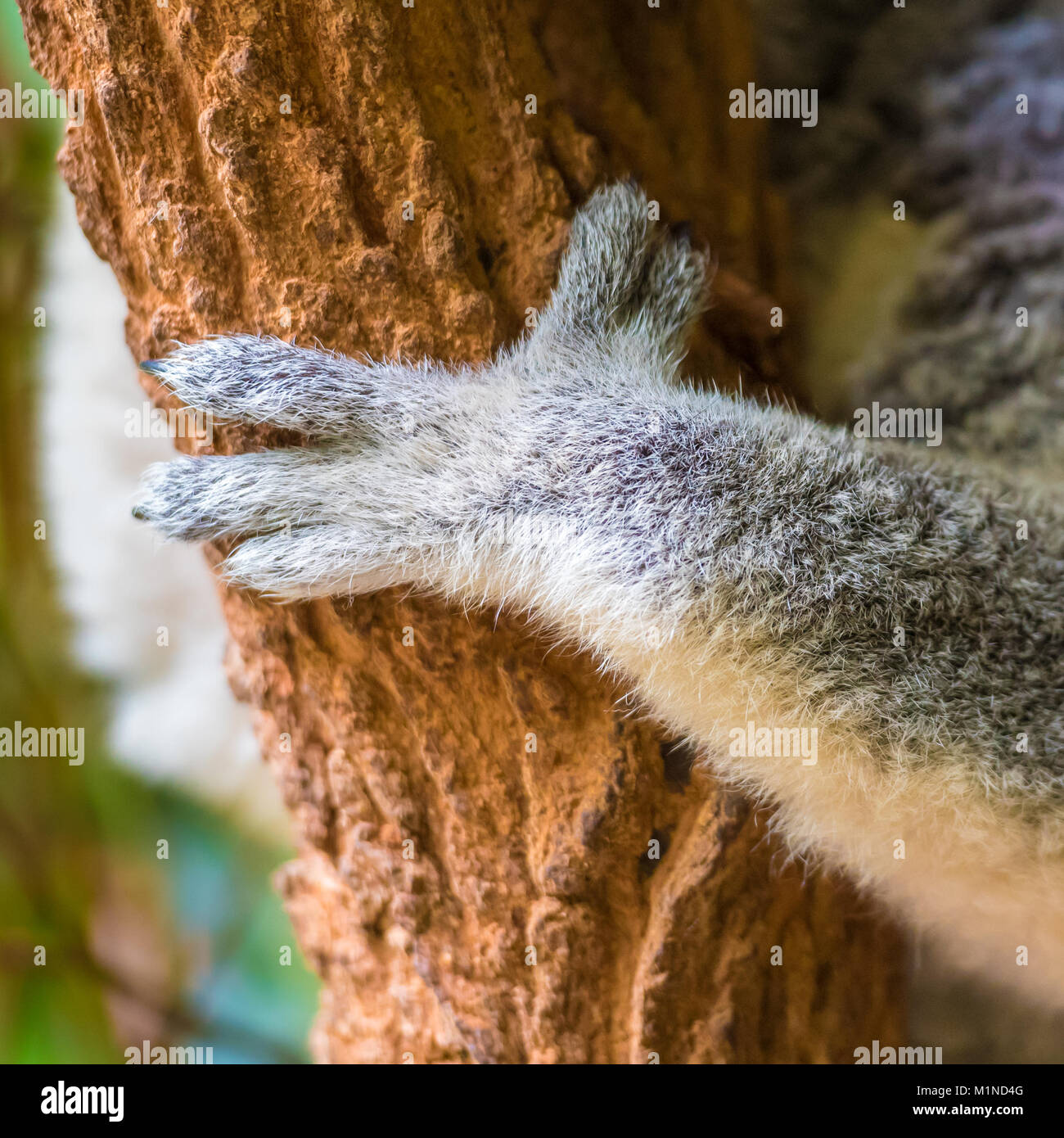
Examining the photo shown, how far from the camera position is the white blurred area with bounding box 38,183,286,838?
171cm

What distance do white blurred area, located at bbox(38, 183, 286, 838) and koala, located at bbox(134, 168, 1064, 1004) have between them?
76cm

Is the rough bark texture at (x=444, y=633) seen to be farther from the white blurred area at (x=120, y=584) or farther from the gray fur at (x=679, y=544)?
the white blurred area at (x=120, y=584)

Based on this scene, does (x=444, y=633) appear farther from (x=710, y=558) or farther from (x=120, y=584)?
→ (x=120, y=584)

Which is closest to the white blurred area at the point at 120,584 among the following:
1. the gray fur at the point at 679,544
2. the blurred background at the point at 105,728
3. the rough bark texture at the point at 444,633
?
the blurred background at the point at 105,728

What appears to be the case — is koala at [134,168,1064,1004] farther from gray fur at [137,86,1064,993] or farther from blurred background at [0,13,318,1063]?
blurred background at [0,13,318,1063]

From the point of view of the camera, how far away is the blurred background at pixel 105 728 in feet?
5.35

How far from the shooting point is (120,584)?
1.80m

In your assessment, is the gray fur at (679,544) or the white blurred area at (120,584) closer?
the gray fur at (679,544)

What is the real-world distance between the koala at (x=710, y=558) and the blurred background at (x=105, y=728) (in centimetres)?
68

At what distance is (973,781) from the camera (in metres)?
1.02

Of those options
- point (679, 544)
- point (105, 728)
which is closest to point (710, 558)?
point (679, 544)

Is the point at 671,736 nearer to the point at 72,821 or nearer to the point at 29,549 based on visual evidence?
the point at 72,821

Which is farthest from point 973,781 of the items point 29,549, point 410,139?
point 29,549

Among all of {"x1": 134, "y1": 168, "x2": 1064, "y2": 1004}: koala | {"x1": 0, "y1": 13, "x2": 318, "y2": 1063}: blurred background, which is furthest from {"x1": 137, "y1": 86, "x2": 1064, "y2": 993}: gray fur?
{"x1": 0, "y1": 13, "x2": 318, "y2": 1063}: blurred background
